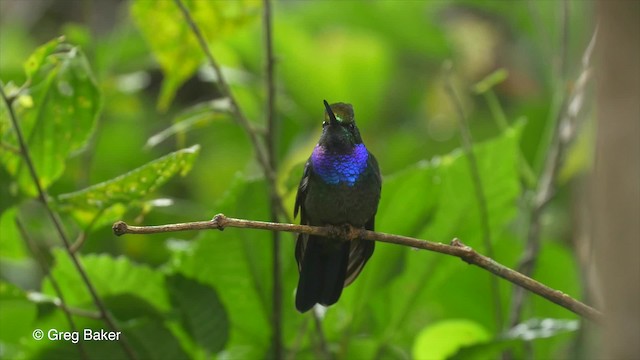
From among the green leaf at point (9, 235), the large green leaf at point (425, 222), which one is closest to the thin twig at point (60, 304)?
the green leaf at point (9, 235)

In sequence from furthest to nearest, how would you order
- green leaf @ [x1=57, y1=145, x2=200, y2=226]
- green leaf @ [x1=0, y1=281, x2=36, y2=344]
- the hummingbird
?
green leaf @ [x1=0, y1=281, x2=36, y2=344] < the hummingbird < green leaf @ [x1=57, y1=145, x2=200, y2=226]

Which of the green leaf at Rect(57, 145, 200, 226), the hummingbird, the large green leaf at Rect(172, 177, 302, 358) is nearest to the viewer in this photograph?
the green leaf at Rect(57, 145, 200, 226)

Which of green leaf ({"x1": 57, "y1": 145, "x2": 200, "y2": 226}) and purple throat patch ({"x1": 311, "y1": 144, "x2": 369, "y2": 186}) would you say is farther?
purple throat patch ({"x1": 311, "y1": 144, "x2": 369, "y2": 186})

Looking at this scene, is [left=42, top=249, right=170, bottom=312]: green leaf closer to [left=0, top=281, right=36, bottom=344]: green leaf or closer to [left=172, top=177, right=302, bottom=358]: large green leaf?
[left=172, top=177, right=302, bottom=358]: large green leaf

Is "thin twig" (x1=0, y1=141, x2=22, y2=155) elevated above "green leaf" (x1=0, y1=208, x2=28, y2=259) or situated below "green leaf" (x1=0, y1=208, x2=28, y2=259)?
above

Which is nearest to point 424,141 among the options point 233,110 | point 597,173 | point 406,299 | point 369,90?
point 369,90

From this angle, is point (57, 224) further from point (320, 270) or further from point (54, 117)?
point (320, 270)

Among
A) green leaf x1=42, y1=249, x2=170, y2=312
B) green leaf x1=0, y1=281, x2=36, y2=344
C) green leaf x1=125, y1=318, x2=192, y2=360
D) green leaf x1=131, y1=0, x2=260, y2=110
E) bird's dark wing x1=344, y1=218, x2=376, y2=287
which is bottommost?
green leaf x1=0, y1=281, x2=36, y2=344

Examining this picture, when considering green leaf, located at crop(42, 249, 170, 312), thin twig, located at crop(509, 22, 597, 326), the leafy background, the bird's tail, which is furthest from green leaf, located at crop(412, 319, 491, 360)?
green leaf, located at crop(42, 249, 170, 312)
